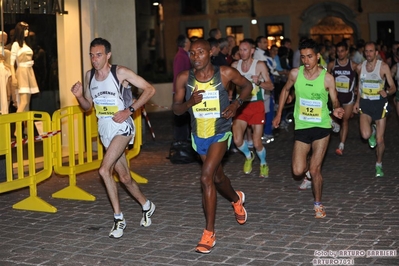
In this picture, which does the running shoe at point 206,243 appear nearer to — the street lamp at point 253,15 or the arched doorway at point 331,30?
the street lamp at point 253,15

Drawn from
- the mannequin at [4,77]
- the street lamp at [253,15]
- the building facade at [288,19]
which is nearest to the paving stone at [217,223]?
the mannequin at [4,77]

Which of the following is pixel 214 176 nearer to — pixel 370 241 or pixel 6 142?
pixel 370 241

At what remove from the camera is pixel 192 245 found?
7613 millimetres

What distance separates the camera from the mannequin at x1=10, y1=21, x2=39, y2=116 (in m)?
12.8

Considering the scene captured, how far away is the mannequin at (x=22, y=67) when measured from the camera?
12.8 metres

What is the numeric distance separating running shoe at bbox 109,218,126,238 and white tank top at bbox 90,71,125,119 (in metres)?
1.10

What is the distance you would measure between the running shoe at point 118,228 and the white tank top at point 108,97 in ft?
3.62

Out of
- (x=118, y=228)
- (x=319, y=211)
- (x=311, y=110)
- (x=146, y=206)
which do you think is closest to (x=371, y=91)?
(x=311, y=110)

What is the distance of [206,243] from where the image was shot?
7355 mm

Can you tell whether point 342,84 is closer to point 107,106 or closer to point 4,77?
point 4,77

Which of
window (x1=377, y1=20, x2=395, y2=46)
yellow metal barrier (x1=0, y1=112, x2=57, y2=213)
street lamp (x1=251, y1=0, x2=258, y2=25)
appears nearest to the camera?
yellow metal barrier (x1=0, y1=112, x2=57, y2=213)

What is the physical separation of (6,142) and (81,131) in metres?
1.35

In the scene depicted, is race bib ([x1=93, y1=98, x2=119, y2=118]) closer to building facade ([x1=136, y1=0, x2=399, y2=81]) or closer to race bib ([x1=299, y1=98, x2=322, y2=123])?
race bib ([x1=299, y1=98, x2=322, y2=123])

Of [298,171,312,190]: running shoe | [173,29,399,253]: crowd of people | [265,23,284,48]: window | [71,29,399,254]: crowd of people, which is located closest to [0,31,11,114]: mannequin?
[173,29,399,253]: crowd of people
